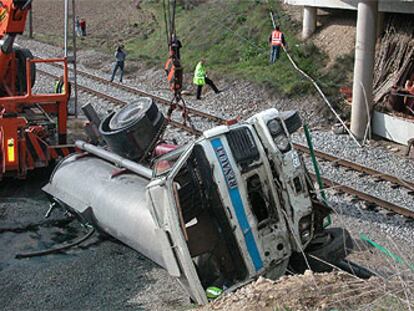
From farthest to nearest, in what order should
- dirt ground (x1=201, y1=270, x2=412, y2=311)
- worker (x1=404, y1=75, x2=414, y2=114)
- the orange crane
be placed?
1. worker (x1=404, y1=75, x2=414, y2=114)
2. the orange crane
3. dirt ground (x1=201, y1=270, x2=412, y2=311)

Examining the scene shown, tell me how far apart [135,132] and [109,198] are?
1.35m

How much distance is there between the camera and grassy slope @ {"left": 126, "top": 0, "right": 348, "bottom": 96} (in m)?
19.5

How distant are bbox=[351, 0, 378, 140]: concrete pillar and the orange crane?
6.52m

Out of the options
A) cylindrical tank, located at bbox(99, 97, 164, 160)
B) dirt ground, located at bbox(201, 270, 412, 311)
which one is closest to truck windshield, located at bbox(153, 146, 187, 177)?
dirt ground, located at bbox(201, 270, 412, 311)

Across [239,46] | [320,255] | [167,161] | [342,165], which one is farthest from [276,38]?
[320,255]

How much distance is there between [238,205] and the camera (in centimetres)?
720

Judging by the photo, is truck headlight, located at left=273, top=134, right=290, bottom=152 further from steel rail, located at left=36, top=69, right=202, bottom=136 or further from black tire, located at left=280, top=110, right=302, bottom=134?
steel rail, located at left=36, top=69, right=202, bottom=136

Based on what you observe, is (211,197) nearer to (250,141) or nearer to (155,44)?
(250,141)

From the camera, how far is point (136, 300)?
8000mm

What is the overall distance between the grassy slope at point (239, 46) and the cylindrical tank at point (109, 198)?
Result: 342 inches

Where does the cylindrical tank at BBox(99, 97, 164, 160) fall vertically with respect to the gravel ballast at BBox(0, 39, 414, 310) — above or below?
above

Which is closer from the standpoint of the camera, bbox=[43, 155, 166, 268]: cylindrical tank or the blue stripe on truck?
the blue stripe on truck

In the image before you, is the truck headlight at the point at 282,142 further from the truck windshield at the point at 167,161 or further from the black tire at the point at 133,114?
the black tire at the point at 133,114

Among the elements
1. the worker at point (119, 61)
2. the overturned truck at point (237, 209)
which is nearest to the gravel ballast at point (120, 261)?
the overturned truck at point (237, 209)
